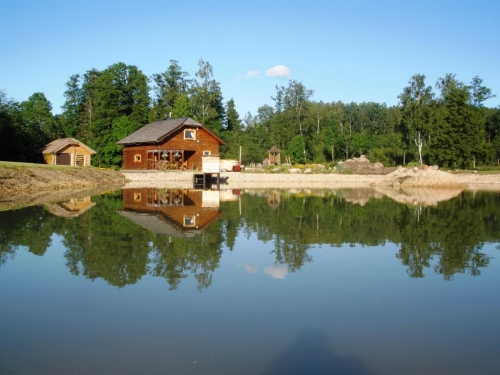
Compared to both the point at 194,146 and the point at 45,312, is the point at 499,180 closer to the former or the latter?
the point at 194,146

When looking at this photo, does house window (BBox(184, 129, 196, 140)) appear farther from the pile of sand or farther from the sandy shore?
the pile of sand

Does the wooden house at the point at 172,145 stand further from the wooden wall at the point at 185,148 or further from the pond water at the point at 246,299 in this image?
the pond water at the point at 246,299

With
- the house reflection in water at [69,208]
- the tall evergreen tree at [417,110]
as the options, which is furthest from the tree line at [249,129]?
the house reflection in water at [69,208]

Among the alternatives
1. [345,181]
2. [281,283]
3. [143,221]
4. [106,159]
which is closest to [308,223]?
[143,221]

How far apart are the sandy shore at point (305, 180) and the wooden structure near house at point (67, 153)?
11588mm

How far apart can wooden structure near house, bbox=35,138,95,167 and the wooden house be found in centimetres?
680

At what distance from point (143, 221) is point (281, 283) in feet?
29.0

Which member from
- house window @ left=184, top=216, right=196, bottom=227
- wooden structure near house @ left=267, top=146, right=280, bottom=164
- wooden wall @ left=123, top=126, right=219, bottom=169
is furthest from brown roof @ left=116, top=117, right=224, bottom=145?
house window @ left=184, top=216, right=196, bottom=227

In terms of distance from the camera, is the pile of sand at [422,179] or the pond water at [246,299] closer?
the pond water at [246,299]

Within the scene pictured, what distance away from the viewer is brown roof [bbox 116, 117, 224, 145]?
148 ft

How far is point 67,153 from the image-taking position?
172ft

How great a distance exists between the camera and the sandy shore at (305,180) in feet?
138

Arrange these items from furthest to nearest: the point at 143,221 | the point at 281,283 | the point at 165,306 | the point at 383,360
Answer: the point at 143,221
the point at 281,283
the point at 165,306
the point at 383,360

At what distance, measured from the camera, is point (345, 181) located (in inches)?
1823
